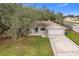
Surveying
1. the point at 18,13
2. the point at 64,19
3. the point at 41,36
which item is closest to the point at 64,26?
the point at 64,19

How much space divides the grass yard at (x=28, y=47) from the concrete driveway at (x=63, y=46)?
0.15 m

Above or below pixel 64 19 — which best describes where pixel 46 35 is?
below

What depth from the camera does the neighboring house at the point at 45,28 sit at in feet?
24.3

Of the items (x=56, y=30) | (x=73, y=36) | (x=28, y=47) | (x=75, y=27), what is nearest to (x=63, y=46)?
(x=73, y=36)

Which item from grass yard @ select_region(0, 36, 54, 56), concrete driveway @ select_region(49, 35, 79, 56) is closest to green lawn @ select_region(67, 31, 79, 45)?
concrete driveway @ select_region(49, 35, 79, 56)

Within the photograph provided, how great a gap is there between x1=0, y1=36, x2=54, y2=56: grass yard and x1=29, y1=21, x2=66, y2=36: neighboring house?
177 mm

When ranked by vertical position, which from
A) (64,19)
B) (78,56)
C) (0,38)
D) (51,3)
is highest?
(51,3)

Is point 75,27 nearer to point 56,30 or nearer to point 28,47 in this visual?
point 56,30

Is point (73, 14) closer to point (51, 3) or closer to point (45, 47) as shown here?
point (51, 3)

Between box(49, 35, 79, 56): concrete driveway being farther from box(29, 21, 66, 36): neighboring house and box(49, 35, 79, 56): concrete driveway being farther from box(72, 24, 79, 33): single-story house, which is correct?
box(72, 24, 79, 33): single-story house

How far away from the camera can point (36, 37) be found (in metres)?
7.46

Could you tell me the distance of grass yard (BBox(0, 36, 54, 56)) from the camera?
727 centimetres

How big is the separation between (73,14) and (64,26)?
46 centimetres

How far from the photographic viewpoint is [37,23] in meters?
7.41
